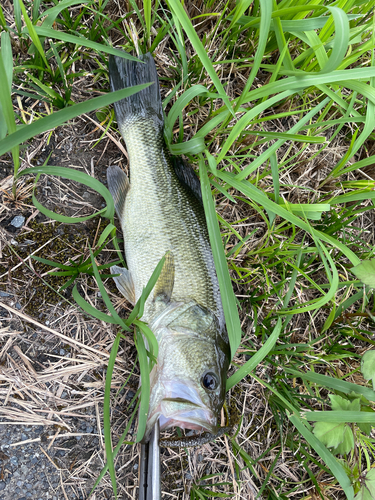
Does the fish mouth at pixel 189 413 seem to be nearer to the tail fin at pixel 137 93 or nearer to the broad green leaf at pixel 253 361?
the broad green leaf at pixel 253 361

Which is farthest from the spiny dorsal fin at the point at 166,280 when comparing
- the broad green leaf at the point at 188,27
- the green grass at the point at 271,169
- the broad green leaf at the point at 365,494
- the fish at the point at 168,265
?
the broad green leaf at the point at 365,494

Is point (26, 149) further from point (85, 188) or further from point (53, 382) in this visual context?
point (53, 382)

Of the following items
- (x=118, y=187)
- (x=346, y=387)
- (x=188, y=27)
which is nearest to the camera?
(x=188, y=27)

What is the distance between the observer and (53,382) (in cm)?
222

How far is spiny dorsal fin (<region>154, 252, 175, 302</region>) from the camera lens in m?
2.09

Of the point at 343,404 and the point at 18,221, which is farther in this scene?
the point at 18,221

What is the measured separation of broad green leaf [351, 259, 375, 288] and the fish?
34.5 inches

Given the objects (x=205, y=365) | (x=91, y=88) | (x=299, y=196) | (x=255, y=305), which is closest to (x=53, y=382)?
(x=205, y=365)

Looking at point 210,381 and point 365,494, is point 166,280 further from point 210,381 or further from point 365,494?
point 365,494

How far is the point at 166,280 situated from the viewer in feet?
6.88

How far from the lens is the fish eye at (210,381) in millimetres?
1997

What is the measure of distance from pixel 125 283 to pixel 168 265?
362 millimetres

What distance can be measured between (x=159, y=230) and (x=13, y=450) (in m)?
1.68

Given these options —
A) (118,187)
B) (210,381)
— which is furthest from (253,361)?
(118,187)
